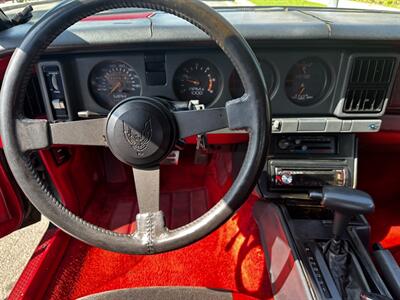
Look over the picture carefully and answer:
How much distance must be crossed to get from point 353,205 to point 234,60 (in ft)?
2.42

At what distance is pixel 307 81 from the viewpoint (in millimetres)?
1658

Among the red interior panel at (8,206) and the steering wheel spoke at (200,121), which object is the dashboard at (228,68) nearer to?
the steering wheel spoke at (200,121)

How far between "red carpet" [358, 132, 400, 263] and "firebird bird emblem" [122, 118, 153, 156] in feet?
4.55

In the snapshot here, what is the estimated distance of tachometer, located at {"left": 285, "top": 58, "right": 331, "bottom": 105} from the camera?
161cm

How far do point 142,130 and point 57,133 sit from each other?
266 millimetres

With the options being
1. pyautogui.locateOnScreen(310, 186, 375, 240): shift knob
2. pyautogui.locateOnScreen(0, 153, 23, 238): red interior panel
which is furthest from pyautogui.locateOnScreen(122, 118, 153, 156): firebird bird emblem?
pyautogui.locateOnScreen(0, 153, 23, 238): red interior panel

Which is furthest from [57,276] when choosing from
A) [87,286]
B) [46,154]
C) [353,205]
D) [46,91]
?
[353,205]

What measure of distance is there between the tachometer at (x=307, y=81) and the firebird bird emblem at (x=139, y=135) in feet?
2.68

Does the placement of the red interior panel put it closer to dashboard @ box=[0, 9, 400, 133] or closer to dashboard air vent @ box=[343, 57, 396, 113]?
dashboard @ box=[0, 9, 400, 133]

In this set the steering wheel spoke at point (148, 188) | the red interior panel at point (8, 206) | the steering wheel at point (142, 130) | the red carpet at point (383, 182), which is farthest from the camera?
the red carpet at point (383, 182)

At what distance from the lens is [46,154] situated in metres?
1.89

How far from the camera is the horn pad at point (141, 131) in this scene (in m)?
1.11

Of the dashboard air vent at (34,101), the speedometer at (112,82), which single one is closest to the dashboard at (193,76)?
the speedometer at (112,82)

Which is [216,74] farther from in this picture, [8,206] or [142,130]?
[8,206]
